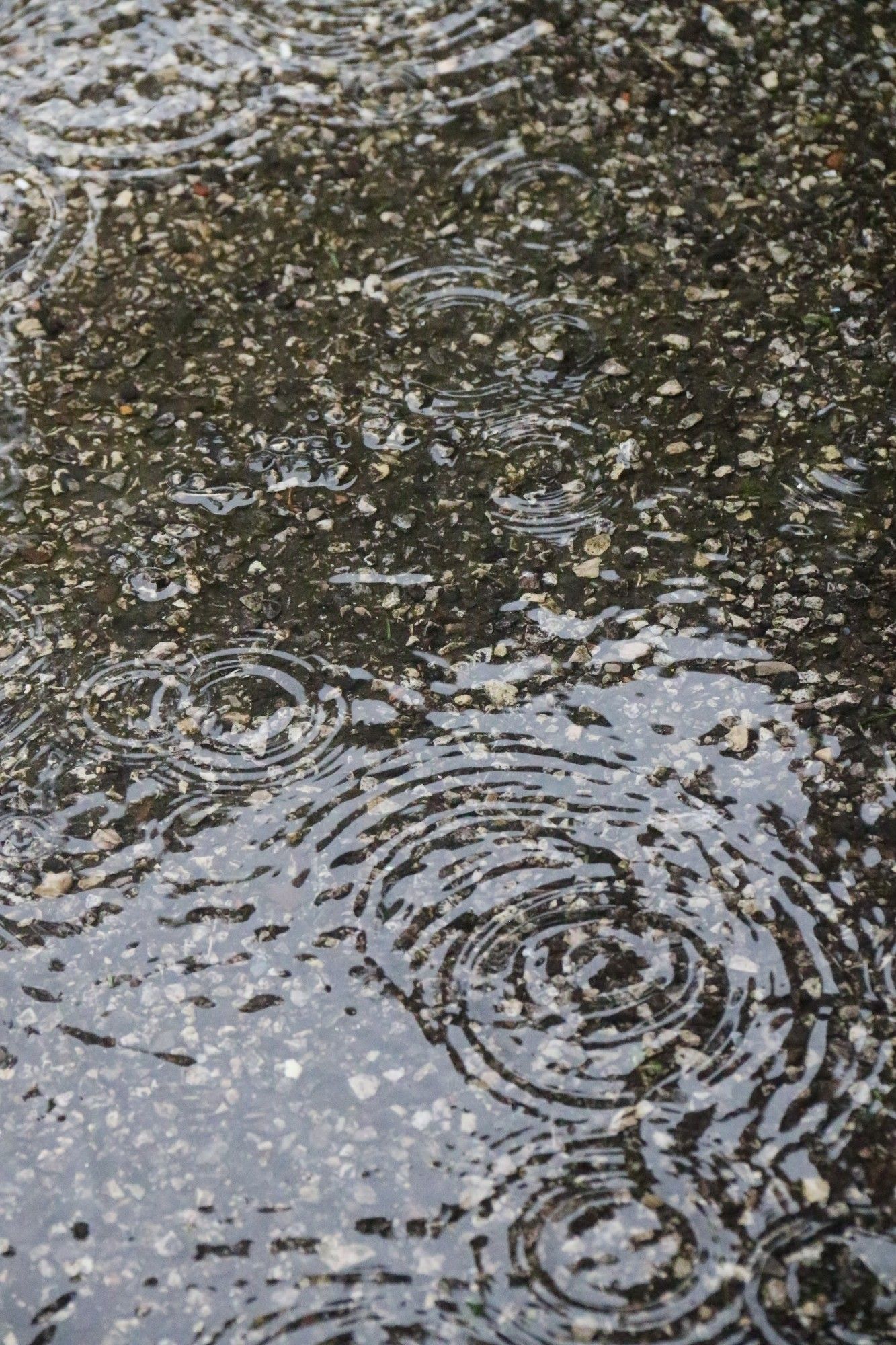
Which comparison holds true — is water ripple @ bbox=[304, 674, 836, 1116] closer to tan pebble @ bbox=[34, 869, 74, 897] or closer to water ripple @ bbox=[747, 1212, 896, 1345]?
water ripple @ bbox=[747, 1212, 896, 1345]

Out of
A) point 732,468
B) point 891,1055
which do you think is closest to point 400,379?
point 732,468

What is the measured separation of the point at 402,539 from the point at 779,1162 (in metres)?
2.05

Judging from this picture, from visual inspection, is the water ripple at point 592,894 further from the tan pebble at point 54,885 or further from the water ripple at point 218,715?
the tan pebble at point 54,885

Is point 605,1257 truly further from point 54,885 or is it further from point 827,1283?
point 54,885

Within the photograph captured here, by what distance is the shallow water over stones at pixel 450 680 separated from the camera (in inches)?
115

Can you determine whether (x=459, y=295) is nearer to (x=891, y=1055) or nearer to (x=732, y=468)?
(x=732, y=468)

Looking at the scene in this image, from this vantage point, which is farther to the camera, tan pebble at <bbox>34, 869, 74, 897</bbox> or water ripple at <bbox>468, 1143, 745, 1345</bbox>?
tan pebble at <bbox>34, 869, 74, 897</bbox>

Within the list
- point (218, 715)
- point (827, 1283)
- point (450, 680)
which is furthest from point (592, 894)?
point (218, 715)

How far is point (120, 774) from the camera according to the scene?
12.1 feet

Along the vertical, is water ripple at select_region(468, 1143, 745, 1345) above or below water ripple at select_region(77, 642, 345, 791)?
below

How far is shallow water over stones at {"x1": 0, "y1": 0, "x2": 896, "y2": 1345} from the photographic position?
2.92 metres

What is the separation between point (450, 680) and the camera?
3.78 meters

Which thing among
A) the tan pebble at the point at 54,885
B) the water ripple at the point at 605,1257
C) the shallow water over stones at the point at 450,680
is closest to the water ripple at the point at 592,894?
the shallow water over stones at the point at 450,680

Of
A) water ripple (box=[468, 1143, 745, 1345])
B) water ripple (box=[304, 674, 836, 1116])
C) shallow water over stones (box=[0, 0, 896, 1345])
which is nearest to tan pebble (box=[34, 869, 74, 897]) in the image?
shallow water over stones (box=[0, 0, 896, 1345])
